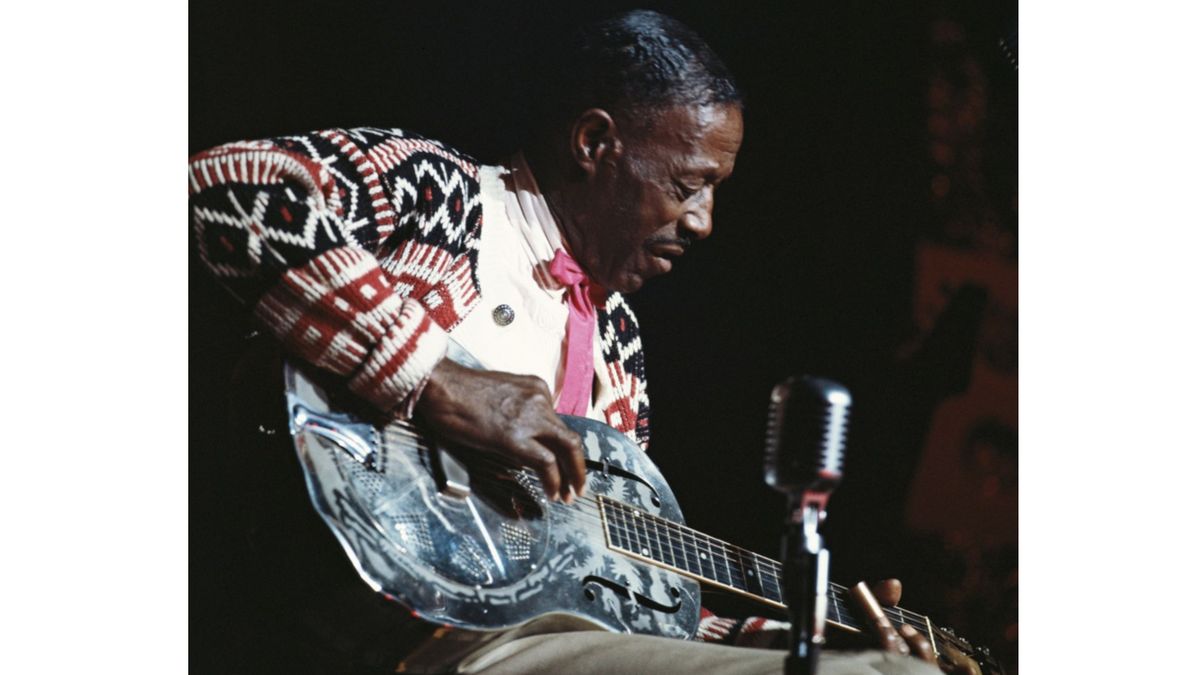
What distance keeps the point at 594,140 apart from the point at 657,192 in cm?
13

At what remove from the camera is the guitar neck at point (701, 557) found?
1.62 metres

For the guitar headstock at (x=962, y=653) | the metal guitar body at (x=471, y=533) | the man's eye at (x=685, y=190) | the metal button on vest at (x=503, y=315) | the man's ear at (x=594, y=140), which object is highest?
the man's ear at (x=594, y=140)

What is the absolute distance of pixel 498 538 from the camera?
145cm

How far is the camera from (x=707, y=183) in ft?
6.02

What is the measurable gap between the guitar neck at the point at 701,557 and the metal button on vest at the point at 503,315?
32 centimetres

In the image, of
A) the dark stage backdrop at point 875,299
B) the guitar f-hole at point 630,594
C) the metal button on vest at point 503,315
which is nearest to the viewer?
the guitar f-hole at point 630,594

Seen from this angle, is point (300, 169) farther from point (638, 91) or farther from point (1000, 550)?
point (1000, 550)

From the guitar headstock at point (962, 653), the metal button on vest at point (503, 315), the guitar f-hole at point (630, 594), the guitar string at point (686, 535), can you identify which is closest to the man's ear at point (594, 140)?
the metal button on vest at point (503, 315)

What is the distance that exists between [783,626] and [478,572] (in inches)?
26.4

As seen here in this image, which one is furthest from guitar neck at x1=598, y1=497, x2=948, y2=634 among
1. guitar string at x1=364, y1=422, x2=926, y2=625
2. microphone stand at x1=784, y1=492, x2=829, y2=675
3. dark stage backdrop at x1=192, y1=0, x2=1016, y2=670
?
microphone stand at x1=784, y1=492, x2=829, y2=675

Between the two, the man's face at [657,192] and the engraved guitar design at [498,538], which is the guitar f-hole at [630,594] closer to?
the engraved guitar design at [498,538]

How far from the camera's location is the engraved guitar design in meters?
1.31

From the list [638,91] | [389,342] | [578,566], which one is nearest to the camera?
[389,342]

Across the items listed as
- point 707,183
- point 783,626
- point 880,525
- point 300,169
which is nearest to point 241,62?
point 300,169
